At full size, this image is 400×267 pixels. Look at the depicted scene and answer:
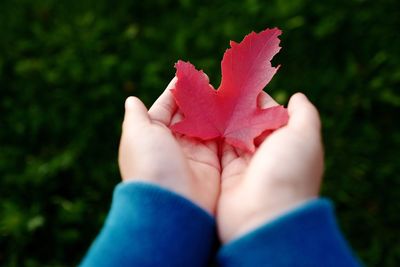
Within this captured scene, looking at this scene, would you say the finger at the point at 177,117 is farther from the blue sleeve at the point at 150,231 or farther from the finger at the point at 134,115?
the blue sleeve at the point at 150,231

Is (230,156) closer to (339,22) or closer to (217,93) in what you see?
(217,93)

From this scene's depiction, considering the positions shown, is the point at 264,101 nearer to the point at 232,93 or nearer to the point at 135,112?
the point at 232,93

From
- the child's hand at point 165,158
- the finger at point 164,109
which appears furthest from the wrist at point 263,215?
the finger at point 164,109

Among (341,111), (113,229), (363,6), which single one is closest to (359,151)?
(341,111)

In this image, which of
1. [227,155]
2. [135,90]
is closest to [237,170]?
[227,155]

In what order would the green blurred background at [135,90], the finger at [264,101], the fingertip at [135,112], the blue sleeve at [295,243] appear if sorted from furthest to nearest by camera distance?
the green blurred background at [135,90], the finger at [264,101], the fingertip at [135,112], the blue sleeve at [295,243]

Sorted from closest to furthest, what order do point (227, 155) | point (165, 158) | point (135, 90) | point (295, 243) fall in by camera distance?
point (295, 243) < point (165, 158) < point (227, 155) < point (135, 90)

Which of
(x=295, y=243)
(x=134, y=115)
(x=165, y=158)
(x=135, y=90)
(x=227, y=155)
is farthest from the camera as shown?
(x=135, y=90)
